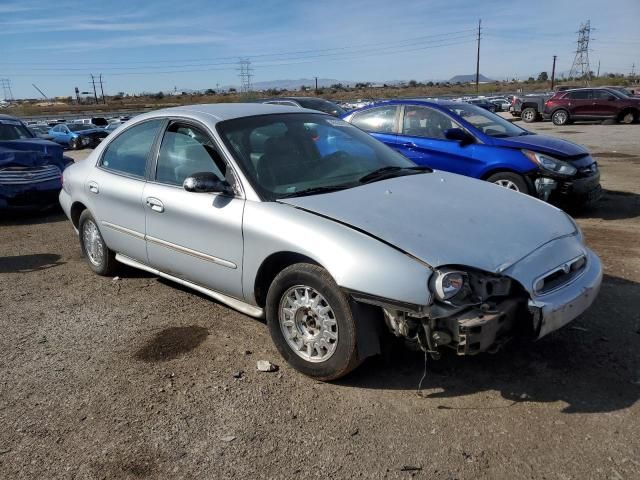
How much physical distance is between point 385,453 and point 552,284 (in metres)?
1.34

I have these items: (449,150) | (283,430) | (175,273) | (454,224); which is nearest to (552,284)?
(454,224)

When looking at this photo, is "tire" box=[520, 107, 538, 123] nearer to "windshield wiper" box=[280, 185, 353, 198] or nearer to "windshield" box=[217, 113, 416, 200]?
A: "windshield" box=[217, 113, 416, 200]

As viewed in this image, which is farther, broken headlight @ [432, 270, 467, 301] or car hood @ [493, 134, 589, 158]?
car hood @ [493, 134, 589, 158]

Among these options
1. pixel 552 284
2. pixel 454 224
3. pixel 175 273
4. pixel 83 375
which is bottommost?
pixel 83 375

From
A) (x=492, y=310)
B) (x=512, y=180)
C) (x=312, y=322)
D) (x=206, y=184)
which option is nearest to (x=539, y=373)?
(x=492, y=310)

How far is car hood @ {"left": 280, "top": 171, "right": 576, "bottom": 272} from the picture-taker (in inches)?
116

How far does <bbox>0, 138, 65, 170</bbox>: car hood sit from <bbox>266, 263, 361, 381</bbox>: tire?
258 inches

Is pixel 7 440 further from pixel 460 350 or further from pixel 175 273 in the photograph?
pixel 460 350

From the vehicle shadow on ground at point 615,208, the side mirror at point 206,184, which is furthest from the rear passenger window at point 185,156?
the vehicle shadow on ground at point 615,208

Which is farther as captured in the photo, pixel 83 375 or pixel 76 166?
pixel 76 166

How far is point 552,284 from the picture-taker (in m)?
3.09

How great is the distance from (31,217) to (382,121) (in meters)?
5.75

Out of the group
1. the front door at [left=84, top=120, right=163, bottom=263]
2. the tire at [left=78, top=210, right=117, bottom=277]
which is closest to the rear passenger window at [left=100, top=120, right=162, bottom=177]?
the front door at [left=84, top=120, right=163, bottom=263]

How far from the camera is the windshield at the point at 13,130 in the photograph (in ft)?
29.5
